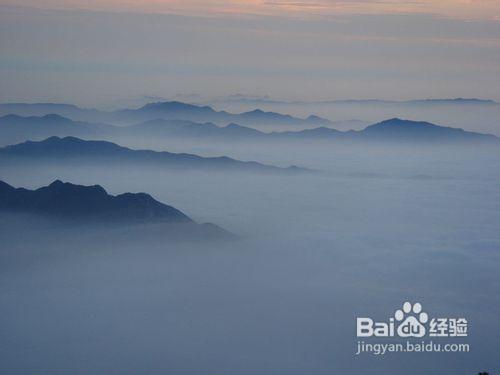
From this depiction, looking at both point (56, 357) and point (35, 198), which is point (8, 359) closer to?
point (56, 357)

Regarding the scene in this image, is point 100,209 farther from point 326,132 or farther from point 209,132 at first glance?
point 326,132

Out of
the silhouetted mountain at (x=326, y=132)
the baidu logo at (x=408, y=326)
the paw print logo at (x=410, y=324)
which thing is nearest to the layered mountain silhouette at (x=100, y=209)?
the silhouetted mountain at (x=326, y=132)

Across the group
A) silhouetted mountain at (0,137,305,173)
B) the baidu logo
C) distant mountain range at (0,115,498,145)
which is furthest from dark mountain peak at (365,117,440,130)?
the baidu logo

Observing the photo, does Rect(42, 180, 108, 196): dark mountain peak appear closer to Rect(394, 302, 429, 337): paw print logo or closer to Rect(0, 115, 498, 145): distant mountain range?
Rect(0, 115, 498, 145): distant mountain range

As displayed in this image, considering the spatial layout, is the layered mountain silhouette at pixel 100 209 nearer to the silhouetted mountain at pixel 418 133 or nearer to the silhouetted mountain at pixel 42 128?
the silhouetted mountain at pixel 42 128

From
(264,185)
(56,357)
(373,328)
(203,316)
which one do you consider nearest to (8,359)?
(56,357)
